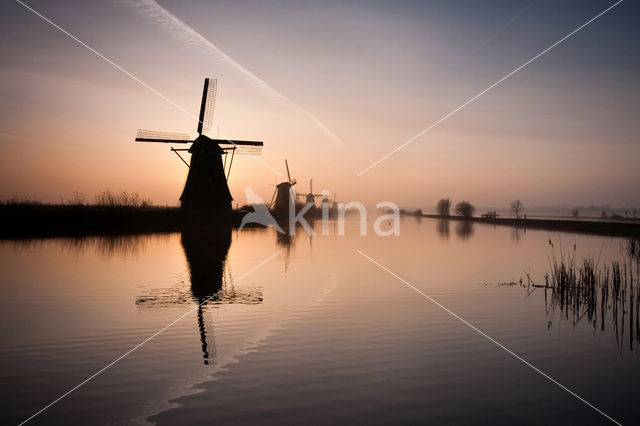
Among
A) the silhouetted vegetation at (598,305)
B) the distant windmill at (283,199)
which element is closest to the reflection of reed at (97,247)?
the silhouetted vegetation at (598,305)

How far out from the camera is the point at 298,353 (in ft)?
25.6

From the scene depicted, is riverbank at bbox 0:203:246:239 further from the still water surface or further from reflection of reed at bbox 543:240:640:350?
reflection of reed at bbox 543:240:640:350

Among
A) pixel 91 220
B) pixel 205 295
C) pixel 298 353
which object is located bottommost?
pixel 298 353

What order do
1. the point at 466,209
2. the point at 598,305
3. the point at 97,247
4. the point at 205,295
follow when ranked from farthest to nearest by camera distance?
the point at 466,209
the point at 97,247
the point at 205,295
the point at 598,305

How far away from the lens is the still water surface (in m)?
5.57

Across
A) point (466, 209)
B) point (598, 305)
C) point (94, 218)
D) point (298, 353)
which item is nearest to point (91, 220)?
point (94, 218)

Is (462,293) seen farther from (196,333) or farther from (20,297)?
(20,297)

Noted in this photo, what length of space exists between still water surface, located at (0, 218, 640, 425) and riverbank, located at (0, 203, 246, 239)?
1963 centimetres

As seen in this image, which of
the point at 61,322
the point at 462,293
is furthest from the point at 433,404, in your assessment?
the point at 462,293

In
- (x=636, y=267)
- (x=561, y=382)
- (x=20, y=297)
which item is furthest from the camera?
(x=636, y=267)

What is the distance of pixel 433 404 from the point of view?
5.77m

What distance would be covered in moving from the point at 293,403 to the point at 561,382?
3.86 m

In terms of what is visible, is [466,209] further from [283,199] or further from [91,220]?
[91,220]

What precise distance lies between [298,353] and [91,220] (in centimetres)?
3327
